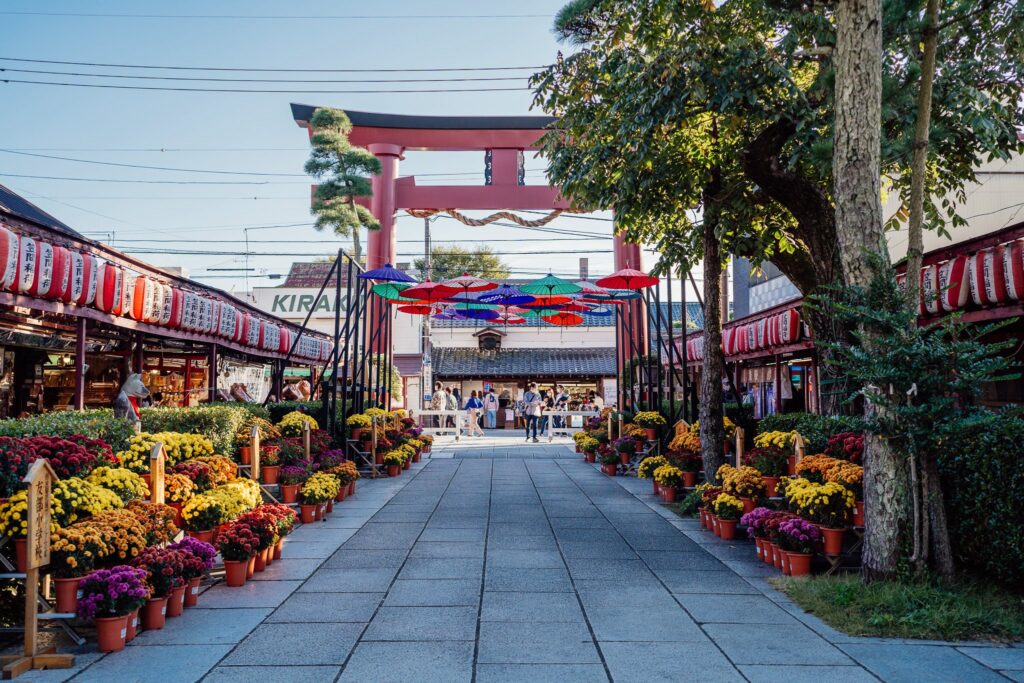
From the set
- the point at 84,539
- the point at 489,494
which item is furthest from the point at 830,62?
the point at 84,539

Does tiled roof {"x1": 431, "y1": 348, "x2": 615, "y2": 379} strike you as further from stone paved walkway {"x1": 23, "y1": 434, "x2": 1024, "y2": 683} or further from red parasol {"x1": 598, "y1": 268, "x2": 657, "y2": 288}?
stone paved walkway {"x1": 23, "y1": 434, "x2": 1024, "y2": 683}

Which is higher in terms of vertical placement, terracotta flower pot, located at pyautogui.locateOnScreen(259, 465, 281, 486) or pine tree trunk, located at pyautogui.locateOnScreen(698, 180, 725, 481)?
pine tree trunk, located at pyautogui.locateOnScreen(698, 180, 725, 481)

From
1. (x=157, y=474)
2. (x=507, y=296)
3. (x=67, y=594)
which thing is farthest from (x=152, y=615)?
(x=507, y=296)

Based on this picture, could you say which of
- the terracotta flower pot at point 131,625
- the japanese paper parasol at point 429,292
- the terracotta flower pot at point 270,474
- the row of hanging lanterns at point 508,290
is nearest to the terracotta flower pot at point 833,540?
the terracotta flower pot at point 131,625

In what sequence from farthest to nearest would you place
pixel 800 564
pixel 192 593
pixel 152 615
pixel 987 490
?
pixel 800 564 < pixel 192 593 < pixel 987 490 < pixel 152 615

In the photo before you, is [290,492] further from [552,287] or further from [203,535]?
[552,287]

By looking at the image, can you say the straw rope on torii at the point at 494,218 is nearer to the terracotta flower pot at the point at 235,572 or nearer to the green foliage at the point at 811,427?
the green foliage at the point at 811,427

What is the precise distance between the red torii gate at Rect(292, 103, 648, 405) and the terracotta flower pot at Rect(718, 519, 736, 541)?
13.5 meters

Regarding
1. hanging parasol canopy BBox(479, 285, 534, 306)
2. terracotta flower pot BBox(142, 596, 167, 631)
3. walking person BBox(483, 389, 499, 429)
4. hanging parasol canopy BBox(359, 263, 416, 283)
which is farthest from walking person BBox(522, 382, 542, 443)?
terracotta flower pot BBox(142, 596, 167, 631)

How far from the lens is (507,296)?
62.0 ft

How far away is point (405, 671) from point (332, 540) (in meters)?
4.23

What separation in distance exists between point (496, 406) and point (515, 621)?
28.4 metres

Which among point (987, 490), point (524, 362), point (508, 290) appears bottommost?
point (987, 490)

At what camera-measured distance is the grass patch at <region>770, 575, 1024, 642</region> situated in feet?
16.6
